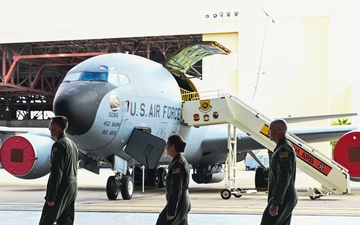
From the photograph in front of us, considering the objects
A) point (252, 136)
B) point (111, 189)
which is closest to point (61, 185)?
point (111, 189)

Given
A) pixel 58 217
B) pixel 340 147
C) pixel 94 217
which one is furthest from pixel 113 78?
pixel 58 217

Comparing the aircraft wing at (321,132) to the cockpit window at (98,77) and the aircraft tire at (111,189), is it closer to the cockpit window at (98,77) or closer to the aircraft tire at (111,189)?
the cockpit window at (98,77)

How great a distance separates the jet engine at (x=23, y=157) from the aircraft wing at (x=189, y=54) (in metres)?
4.71

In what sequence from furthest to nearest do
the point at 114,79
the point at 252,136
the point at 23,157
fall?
the point at 23,157 < the point at 252,136 < the point at 114,79

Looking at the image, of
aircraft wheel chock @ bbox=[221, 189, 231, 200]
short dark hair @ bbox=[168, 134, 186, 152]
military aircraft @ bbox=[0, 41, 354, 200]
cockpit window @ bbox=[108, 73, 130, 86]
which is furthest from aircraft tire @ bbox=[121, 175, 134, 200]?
short dark hair @ bbox=[168, 134, 186, 152]

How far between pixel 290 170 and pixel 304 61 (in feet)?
149

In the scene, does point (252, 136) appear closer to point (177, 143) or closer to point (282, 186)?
point (177, 143)

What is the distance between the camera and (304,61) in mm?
51094

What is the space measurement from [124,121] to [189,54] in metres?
3.91

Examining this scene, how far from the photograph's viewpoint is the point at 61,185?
7.35 meters

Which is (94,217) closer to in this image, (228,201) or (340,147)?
(228,201)

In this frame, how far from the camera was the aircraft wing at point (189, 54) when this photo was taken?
1838 centimetres

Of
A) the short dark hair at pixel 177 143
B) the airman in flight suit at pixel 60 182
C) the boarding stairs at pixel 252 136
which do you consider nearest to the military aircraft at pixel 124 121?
the boarding stairs at pixel 252 136

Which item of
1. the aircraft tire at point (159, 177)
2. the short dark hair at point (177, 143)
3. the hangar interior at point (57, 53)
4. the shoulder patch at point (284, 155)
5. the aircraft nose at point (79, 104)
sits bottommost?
the aircraft tire at point (159, 177)
